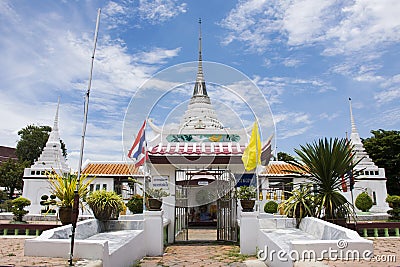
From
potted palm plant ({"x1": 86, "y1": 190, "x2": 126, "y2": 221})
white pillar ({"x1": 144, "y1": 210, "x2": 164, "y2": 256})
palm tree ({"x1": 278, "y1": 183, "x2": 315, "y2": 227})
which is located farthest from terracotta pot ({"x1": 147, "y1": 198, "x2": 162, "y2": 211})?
palm tree ({"x1": 278, "y1": 183, "x2": 315, "y2": 227})

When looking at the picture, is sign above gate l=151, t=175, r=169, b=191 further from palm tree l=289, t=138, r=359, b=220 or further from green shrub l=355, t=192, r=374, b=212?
green shrub l=355, t=192, r=374, b=212

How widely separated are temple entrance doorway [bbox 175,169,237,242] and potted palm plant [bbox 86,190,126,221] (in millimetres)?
2333

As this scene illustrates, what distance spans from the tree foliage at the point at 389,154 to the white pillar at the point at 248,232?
16.0 meters

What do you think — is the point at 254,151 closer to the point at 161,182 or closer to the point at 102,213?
the point at 161,182

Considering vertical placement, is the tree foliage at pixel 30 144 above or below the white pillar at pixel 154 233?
above

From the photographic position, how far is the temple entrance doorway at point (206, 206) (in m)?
8.76

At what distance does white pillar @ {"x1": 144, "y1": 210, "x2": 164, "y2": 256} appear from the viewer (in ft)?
23.0

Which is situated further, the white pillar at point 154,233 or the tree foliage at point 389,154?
the tree foliage at point 389,154

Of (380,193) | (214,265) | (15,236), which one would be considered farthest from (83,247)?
(380,193)

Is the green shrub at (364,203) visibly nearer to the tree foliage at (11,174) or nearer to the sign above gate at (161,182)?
the sign above gate at (161,182)

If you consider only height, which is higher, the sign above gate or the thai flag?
the thai flag

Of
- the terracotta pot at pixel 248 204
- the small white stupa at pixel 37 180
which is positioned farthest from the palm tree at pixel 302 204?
the small white stupa at pixel 37 180

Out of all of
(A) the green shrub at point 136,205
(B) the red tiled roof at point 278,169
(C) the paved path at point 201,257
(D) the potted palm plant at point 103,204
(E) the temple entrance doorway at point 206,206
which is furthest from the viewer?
(B) the red tiled roof at point 278,169

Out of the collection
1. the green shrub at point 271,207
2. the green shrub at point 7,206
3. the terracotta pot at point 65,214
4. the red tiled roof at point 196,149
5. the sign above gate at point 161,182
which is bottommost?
the green shrub at point 7,206
